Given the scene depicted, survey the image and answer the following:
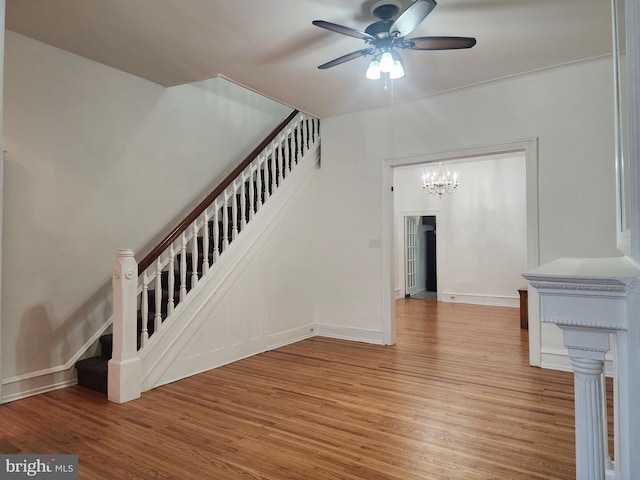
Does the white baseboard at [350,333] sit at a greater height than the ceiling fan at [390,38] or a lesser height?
lesser

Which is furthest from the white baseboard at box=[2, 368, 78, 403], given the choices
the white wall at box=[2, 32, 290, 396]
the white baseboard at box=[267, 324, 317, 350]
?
the white baseboard at box=[267, 324, 317, 350]

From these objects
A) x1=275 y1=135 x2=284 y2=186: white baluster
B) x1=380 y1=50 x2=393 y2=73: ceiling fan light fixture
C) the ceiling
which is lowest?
x1=275 y1=135 x2=284 y2=186: white baluster

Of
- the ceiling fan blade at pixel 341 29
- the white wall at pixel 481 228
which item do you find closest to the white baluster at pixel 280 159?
the ceiling fan blade at pixel 341 29

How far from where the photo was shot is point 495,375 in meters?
3.73

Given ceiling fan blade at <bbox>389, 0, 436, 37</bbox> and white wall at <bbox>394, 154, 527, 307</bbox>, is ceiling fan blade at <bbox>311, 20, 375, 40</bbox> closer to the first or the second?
ceiling fan blade at <bbox>389, 0, 436, 37</bbox>

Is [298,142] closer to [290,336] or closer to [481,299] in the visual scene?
[290,336]

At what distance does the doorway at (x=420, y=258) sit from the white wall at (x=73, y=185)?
592 cm

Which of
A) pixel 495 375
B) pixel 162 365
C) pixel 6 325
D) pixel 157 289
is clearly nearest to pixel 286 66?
pixel 157 289

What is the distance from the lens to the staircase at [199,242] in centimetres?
347

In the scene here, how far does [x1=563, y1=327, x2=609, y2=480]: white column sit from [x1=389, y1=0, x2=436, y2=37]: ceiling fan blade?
183cm

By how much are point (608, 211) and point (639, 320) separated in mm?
3119

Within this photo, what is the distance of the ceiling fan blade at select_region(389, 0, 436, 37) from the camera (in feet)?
7.09

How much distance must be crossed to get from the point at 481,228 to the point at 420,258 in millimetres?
2243

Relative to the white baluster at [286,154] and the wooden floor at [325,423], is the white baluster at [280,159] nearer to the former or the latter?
the white baluster at [286,154]
